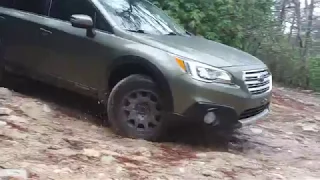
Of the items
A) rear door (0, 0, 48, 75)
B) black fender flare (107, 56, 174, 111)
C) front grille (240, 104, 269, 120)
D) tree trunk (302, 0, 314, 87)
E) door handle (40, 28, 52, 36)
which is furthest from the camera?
tree trunk (302, 0, 314, 87)

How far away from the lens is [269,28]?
39.6 feet

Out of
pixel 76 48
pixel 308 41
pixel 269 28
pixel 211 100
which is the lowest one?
pixel 211 100

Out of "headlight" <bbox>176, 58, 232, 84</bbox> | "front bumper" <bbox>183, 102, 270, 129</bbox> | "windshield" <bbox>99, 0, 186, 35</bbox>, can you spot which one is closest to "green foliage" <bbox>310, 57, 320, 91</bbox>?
"windshield" <bbox>99, 0, 186, 35</bbox>

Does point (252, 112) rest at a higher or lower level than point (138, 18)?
lower

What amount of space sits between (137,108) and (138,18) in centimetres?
128

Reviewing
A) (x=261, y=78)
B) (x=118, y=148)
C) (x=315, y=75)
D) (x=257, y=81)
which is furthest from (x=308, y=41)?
(x=118, y=148)

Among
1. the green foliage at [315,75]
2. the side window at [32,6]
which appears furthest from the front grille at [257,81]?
the green foliage at [315,75]

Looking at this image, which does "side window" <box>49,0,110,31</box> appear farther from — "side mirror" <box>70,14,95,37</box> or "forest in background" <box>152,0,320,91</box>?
"forest in background" <box>152,0,320,91</box>

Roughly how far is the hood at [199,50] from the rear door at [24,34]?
4.84 ft

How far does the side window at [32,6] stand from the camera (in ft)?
21.1

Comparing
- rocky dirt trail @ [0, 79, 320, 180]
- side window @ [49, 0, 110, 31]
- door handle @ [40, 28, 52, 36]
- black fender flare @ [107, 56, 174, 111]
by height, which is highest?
side window @ [49, 0, 110, 31]

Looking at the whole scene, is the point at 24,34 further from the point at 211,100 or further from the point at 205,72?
the point at 211,100

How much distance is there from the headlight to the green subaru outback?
0.03ft

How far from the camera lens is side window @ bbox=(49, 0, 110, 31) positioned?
579 centimetres
